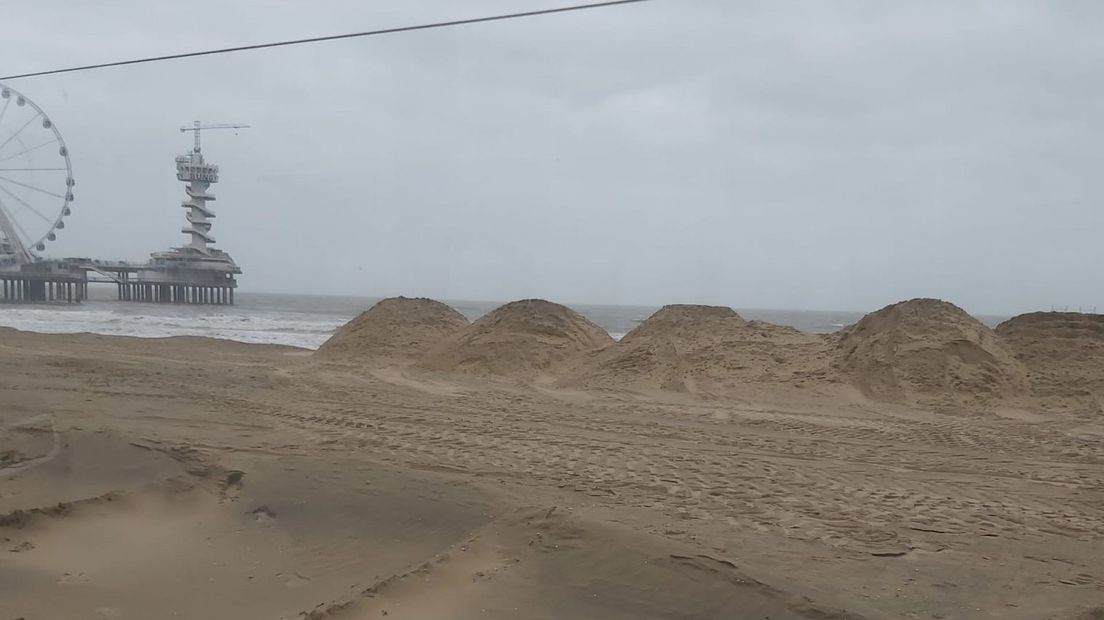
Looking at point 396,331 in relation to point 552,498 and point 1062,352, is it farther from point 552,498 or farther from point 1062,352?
point 1062,352

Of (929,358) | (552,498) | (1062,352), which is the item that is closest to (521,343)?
(929,358)

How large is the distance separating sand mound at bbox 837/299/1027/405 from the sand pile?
369 mm

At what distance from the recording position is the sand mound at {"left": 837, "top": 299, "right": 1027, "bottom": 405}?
13.2 meters

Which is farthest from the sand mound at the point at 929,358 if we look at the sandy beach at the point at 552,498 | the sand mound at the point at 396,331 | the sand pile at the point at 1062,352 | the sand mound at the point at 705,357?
the sand mound at the point at 396,331

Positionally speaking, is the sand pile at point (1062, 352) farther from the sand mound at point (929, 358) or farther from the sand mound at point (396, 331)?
the sand mound at point (396, 331)

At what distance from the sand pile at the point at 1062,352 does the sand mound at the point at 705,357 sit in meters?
3.82

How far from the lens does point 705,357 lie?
52.2 feet

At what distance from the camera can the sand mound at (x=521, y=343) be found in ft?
56.3

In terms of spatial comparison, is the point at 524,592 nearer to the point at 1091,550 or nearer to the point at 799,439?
the point at 1091,550

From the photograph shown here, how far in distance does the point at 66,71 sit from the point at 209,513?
6.81 meters

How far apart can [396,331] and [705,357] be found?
30.5 ft

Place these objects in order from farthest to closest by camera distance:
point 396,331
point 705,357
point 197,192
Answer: point 197,192, point 396,331, point 705,357

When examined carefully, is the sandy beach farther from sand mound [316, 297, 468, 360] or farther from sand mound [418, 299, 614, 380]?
sand mound [316, 297, 468, 360]

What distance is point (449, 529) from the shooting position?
560 centimetres
